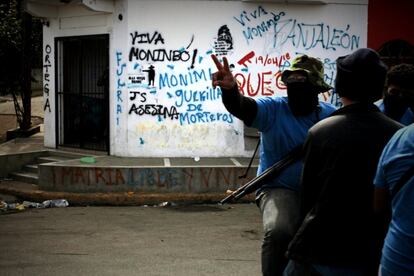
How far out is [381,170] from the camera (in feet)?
7.99

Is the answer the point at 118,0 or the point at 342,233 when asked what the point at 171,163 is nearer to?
the point at 118,0

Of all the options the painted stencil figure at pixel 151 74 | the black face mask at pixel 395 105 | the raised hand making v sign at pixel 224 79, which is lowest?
the black face mask at pixel 395 105

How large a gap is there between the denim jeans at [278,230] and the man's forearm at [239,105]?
540 millimetres

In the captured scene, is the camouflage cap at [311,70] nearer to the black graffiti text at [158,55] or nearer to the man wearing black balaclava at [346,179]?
the man wearing black balaclava at [346,179]

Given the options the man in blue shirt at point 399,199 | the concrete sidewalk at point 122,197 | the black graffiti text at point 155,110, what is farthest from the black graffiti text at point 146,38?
the man in blue shirt at point 399,199

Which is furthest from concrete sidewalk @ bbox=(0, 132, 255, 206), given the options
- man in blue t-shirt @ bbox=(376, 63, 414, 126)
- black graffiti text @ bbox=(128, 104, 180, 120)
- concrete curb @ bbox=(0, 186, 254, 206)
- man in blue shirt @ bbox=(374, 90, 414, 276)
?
man in blue shirt @ bbox=(374, 90, 414, 276)

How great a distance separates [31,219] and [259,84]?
5.03 metres

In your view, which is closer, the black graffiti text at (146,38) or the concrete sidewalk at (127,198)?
the concrete sidewalk at (127,198)

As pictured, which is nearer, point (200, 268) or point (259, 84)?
point (200, 268)

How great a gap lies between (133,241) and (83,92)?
6049 mm

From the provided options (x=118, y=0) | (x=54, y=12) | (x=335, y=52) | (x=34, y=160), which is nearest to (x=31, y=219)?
(x=34, y=160)

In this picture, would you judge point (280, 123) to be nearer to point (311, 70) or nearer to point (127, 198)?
point (311, 70)

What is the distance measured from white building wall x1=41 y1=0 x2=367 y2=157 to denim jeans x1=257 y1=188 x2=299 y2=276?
7959 millimetres

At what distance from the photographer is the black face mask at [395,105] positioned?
4328 millimetres
